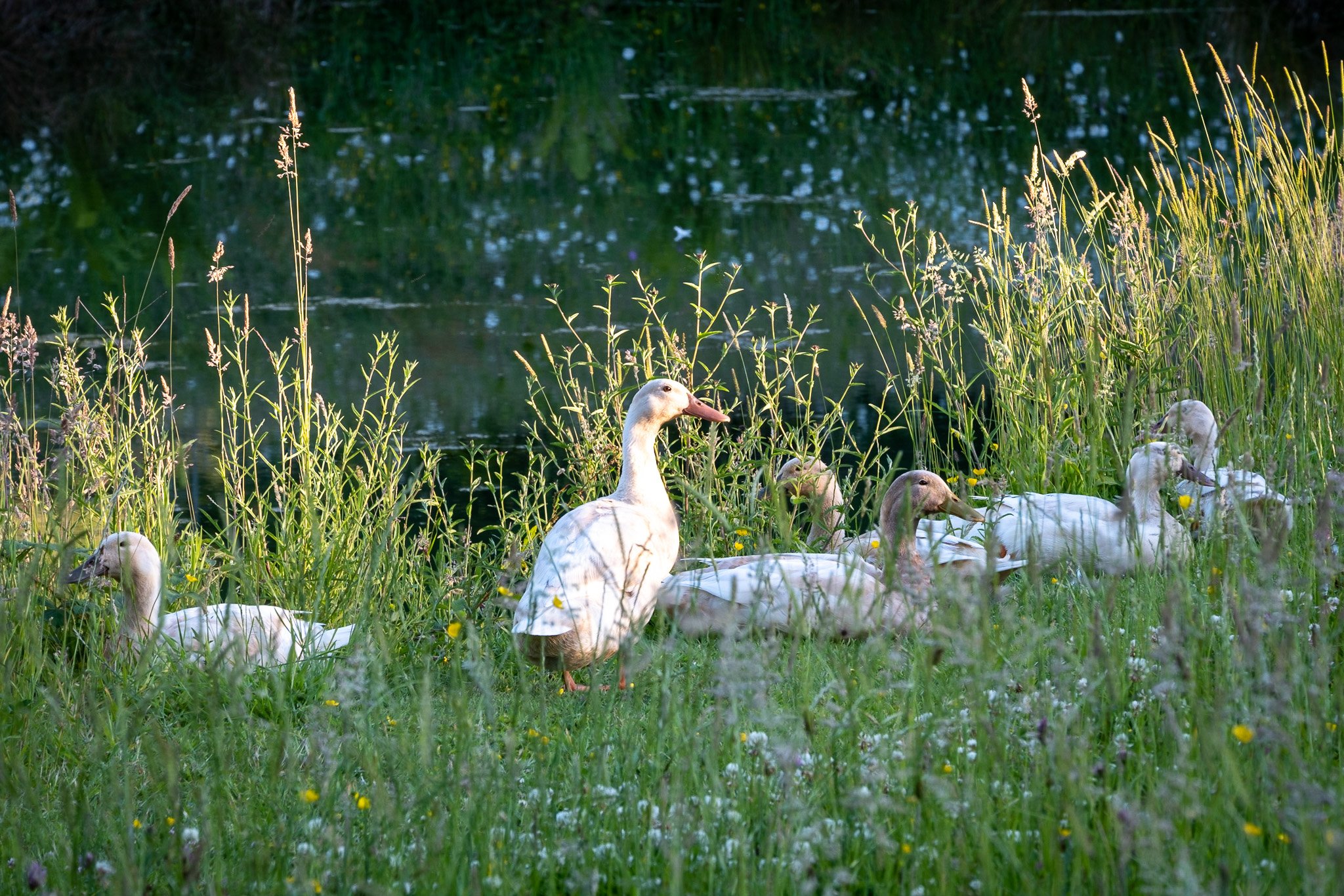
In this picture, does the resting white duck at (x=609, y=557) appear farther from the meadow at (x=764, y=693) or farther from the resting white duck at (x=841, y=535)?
the resting white duck at (x=841, y=535)

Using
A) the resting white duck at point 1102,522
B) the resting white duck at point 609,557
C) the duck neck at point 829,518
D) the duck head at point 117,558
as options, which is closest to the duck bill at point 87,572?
the duck head at point 117,558

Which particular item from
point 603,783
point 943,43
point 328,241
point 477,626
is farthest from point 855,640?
point 943,43

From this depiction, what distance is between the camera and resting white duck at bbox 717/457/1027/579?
360 cm

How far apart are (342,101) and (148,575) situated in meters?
14.1

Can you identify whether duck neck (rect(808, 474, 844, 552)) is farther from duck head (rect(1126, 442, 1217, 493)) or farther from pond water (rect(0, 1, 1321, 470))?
pond water (rect(0, 1, 1321, 470))

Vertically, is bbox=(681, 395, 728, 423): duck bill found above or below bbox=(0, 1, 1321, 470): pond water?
below

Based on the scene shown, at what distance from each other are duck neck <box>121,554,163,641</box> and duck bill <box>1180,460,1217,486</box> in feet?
8.15

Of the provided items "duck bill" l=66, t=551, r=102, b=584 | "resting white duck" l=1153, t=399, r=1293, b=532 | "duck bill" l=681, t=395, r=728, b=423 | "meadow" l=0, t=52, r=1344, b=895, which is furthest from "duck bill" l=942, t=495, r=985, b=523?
"duck bill" l=66, t=551, r=102, b=584

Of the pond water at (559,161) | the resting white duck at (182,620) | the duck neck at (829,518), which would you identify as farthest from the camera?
the pond water at (559,161)

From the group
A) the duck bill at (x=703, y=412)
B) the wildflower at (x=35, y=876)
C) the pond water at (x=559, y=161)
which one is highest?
the pond water at (x=559, y=161)

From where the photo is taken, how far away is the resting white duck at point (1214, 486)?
2436 mm

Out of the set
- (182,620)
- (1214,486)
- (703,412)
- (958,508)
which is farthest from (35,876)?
(1214,486)

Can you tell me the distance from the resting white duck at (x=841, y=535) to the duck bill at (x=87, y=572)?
1.66m

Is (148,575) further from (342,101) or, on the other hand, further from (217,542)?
(342,101)
